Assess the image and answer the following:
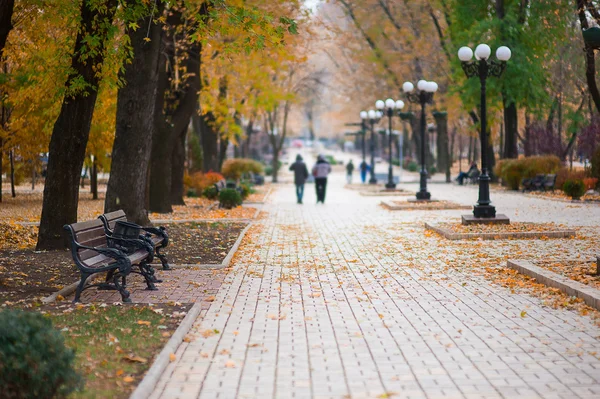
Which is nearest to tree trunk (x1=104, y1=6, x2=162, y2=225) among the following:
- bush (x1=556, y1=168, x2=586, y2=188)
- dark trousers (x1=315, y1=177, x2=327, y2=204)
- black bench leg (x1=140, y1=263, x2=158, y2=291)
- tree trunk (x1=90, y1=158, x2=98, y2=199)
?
black bench leg (x1=140, y1=263, x2=158, y2=291)

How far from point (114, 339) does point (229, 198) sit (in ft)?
65.9

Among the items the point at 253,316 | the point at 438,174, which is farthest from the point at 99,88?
the point at 438,174

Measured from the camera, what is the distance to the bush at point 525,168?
37.8 metres

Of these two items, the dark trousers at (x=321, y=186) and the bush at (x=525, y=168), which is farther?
the bush at (x=525, y=168)

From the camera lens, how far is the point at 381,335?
8031mm

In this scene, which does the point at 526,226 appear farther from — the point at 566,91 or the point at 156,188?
the point at 566,91

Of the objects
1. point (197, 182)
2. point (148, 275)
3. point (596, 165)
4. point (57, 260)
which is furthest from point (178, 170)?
point (148, 275)

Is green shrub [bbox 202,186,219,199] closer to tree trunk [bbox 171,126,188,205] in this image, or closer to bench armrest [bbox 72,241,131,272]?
tree trunk [bbox 171,126,188,205]

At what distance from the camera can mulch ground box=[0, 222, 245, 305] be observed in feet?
34.4

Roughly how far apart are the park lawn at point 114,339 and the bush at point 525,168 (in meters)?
31.0

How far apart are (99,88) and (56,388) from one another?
9691 mm

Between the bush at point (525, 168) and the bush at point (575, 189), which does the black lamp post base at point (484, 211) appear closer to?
the bush at point (575, 189)

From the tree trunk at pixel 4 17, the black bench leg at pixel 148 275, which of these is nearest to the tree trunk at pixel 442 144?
the black bench leg at pixel 148 275

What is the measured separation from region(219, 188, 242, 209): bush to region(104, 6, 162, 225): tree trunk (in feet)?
34.1
